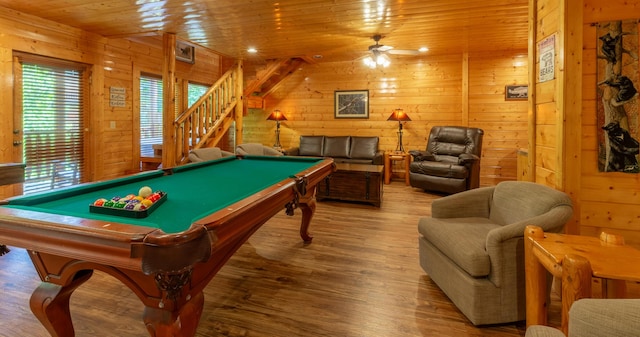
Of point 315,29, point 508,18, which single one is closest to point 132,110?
point 315,29

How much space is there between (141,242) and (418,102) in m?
6.38

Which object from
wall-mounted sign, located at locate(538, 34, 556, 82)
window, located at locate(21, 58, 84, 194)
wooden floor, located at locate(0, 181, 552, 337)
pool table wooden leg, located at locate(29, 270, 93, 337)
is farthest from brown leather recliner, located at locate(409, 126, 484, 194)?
window, located at locate(21, 58, 84, 194)

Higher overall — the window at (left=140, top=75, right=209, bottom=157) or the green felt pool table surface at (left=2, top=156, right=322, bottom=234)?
the window at (left=140, top=75, right=209, bottom=157)

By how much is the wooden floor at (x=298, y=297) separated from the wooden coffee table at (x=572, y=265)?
0.37m

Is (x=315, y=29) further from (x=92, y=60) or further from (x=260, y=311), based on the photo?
(x=260, y=311)

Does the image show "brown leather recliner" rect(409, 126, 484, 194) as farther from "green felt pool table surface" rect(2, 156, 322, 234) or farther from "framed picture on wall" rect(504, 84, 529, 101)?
"green felt pool table surface" rect(2, 156, 322, 234)

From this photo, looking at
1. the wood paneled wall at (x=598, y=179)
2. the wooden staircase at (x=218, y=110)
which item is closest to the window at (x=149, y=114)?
the wooden staircase at (x=218, y=110)

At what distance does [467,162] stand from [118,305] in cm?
475

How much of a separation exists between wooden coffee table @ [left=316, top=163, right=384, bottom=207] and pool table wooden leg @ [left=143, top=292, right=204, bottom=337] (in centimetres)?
346

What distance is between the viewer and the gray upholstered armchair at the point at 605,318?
830 millimetres

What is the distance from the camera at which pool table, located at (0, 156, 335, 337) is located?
110 centimetres

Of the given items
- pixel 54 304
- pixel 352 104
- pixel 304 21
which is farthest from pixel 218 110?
pixel 54 304

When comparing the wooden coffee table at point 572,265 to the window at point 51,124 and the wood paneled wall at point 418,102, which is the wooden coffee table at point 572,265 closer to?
the wood paneled wall at point 418,102

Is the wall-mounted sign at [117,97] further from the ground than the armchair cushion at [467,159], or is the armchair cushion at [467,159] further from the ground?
the wall-mounted sign at [117,97]
